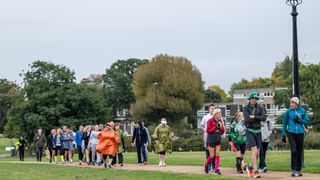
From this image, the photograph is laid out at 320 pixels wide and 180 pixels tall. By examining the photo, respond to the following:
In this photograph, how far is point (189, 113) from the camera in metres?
88.4

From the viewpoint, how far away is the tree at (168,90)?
8625cm

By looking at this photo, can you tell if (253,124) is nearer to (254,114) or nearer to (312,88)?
(254,114)

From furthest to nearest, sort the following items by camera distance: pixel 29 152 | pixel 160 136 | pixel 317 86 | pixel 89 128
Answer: pixel 317 86, pixel 29 152, pixel 89 128, pixel 160 136

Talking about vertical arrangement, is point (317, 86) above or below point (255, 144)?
above

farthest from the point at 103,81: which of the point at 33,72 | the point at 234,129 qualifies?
the point at 234,129

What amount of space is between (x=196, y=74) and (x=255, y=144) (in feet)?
243

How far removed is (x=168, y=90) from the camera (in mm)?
87312

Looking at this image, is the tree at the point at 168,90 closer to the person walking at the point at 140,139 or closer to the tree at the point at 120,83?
the tree at the point at 120,83

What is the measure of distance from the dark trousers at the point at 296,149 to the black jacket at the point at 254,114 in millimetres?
906

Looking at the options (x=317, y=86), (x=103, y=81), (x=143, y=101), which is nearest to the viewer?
(x=317, y=86)

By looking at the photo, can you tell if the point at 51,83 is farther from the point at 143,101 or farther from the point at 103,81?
the point at 103,81

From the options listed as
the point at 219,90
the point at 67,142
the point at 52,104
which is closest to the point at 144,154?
the point at 67,142

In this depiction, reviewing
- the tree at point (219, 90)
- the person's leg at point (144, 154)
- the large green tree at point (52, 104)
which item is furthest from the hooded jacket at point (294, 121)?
the tree at point (219, 90)

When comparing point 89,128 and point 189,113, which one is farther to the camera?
point 189,113
